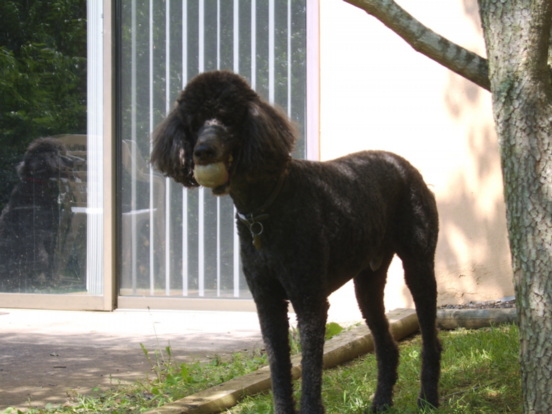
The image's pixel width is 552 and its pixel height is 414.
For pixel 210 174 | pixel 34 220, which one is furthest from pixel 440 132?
pixel 210 174

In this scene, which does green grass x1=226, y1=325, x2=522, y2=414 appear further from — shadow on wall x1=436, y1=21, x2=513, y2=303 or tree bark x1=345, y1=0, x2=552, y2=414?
shadow on wall x1=436, y1=21, x2=513, y2=303

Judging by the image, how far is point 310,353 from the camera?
3826 mm

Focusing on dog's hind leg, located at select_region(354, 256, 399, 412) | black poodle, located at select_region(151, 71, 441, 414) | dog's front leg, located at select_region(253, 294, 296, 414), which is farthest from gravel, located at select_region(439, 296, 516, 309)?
dog's front leg, located at select_region(253, 294, 296, 414)

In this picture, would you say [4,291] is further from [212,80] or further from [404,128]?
[212,80]

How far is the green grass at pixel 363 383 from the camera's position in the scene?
450 cm

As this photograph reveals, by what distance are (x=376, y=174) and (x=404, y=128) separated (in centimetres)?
348

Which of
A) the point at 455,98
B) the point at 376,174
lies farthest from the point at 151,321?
the point at 376,174

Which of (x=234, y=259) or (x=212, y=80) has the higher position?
(x=212, y=80)

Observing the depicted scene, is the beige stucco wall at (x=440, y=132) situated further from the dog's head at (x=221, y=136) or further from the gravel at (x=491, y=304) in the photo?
the dog's head at (x=221, y=136)

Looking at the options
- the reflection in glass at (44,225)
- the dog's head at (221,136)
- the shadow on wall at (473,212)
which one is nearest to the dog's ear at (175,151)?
the dog's head at (221,136)

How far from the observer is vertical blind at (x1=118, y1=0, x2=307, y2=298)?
8.44 m

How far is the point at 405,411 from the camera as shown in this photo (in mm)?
4418

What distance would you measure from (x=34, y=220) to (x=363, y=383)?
5.13 metres

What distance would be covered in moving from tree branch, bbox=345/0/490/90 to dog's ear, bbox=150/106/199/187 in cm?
101
